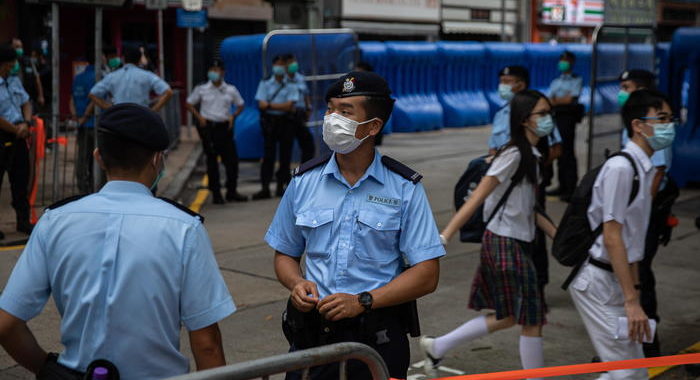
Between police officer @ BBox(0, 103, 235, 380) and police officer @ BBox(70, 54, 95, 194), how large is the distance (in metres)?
8.33

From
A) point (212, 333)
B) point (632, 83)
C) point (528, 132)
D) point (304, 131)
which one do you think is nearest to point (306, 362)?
point (212, 333)

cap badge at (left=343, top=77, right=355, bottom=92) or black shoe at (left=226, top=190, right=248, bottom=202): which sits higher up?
cap badge at (left=343, top=77, right=355, bottom=92)

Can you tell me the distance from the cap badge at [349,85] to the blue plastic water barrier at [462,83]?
63.2 ft

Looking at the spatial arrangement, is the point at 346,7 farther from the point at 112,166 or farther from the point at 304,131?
the point at 112,166

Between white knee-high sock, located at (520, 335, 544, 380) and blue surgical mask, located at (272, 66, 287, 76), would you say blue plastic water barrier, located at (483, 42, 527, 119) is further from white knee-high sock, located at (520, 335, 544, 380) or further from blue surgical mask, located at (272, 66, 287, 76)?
white knee-high sock, located at (520, 335, 544, 380)

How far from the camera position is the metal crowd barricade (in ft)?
8.01

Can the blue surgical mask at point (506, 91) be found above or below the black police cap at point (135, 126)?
below

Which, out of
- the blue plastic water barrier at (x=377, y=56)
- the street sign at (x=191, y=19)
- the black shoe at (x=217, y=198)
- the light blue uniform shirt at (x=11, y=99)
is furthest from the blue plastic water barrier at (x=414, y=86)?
the light blue uniform shirt at (x=11, y=99)

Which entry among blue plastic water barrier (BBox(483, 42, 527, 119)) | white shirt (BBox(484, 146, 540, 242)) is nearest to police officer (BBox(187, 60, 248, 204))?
white shirt (BBox(484, 146, 540, 242))

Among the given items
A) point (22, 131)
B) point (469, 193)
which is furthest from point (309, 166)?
point (22, 131)

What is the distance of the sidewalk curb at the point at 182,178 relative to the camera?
12109mm

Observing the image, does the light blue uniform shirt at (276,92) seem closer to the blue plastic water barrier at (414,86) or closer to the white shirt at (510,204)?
the white shirt at (510,204)

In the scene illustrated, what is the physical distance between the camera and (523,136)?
17.7ft

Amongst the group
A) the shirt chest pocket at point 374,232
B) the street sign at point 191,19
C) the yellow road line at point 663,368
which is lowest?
the yellow road line at point 663,368
